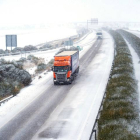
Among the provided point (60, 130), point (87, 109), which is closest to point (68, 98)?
point (87, 109)

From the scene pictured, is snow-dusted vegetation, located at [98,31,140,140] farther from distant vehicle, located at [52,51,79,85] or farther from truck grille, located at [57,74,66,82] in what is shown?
truck grille, located at [57,74,66,82]

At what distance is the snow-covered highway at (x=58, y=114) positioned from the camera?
59.9ft

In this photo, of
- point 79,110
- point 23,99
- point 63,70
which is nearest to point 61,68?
point 63,70

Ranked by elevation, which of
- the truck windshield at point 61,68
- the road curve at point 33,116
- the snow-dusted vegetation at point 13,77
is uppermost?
the truck windshield at point 61,68

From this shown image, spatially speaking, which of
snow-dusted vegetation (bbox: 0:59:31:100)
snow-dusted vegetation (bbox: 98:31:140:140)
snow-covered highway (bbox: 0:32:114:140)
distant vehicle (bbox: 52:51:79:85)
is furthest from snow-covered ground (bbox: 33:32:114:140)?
snow-dusted vegetation (bbox: 0:59:31:100)

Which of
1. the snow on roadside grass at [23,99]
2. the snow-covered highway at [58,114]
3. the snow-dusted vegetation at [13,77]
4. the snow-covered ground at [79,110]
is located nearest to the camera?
the snow-covered highway at [58,114]

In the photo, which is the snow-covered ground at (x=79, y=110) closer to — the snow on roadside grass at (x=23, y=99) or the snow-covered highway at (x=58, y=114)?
the snow-covered highway at (x=58, y=114)

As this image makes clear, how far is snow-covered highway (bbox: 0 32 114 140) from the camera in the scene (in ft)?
59.9

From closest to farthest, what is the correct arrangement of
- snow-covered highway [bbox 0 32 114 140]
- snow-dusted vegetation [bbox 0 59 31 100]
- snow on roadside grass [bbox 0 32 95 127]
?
1. snow-covered highway [bbox 0 32 114 140]
2. snow on roadside grass [bbox 0 32 95 127]
3. snow-dusted vegetation [bbox 0 59 31 100]

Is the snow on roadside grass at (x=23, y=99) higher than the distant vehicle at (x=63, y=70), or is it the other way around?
the distant vehicle at (x=63, y=70)

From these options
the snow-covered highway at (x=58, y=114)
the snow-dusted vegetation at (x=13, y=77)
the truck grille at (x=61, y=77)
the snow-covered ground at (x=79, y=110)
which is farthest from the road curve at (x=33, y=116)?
the snow-dusted vegetation at (x=13, y=77)

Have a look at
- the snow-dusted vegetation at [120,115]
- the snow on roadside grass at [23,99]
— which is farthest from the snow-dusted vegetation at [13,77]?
the snow-dusted vegetation at [120,115]

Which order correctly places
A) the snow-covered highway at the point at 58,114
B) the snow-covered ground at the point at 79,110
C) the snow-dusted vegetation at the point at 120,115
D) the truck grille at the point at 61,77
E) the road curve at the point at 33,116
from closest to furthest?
the snow-dusted vegetation at the point at 120,115, the snow-covered highway at the point at 58,114, the road curve at the point at 33,116, the snow-covered ground at the point at 79,110, the truck grille at the point at 61,77

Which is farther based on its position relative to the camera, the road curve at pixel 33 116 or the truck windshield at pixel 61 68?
the truck windshield at pixel 61 68
